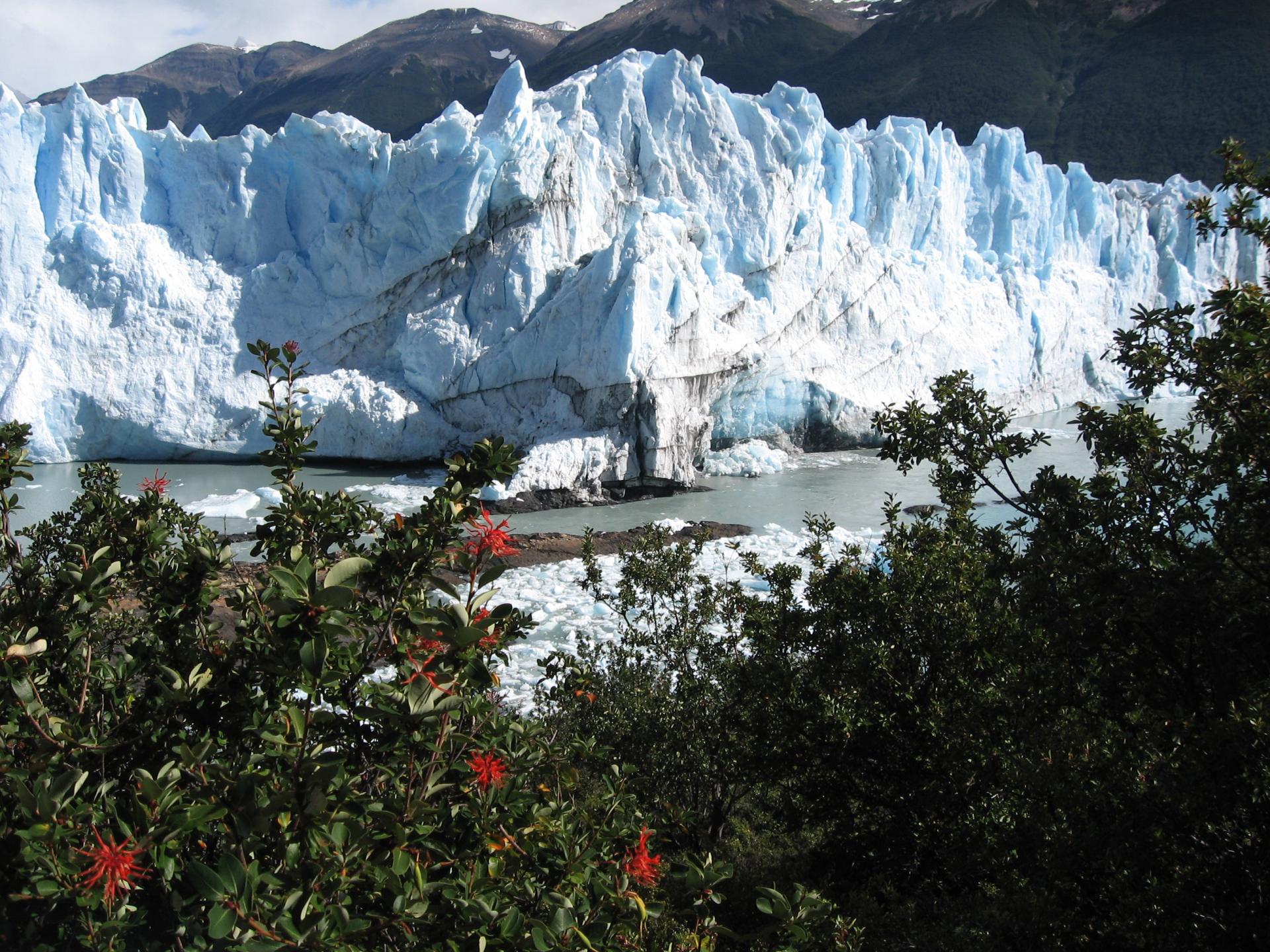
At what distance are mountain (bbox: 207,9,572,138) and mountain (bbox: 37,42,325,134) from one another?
507cm

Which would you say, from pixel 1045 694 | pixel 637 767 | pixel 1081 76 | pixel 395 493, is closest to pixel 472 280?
pixel 395 493

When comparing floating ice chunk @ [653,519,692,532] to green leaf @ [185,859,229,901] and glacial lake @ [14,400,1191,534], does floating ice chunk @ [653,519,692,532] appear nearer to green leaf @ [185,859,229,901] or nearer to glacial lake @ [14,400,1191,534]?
glacial lake @ [14,400,1191,534]

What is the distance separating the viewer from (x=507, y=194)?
20.0 m

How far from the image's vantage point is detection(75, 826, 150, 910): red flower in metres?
1.38

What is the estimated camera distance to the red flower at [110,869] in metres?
1.38

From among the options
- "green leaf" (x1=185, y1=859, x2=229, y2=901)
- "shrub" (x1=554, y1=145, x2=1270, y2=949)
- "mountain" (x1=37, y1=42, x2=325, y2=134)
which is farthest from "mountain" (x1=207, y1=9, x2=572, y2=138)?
"green leaf" (x1=185, y1=859, x2=229, y2=901)

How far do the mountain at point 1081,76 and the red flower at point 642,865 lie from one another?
4874cm

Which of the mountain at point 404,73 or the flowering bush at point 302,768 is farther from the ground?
the mountain at point 404,73

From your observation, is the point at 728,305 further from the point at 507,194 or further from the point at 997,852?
the point at 997,852

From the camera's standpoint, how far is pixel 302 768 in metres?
1.51

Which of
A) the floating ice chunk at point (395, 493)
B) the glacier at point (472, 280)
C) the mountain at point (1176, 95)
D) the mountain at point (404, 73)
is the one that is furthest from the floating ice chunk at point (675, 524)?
the mountain at point (404, 73)

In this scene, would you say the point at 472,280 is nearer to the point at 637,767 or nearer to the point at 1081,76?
the point at 637,767

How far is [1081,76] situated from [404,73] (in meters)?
46.3

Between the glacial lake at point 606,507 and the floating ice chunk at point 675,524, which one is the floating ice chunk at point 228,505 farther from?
the floating ice chunk at point 675,524
